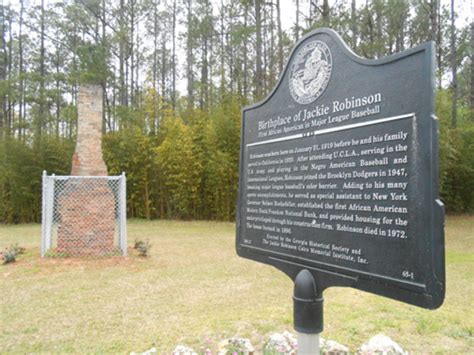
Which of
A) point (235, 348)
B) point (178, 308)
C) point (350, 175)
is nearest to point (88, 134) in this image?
point (178, 308)

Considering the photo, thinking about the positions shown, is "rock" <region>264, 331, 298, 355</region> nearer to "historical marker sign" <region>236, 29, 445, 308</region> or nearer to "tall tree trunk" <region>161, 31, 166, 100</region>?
"historical marker sign" <region>236, 29, 445, 308</region>

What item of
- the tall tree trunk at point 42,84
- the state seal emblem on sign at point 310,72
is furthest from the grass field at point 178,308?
the tall tree trunk at point 42,84

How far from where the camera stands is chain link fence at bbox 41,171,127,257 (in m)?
6.07

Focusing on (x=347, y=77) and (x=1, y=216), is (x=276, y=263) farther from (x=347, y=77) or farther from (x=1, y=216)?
(x=1, y=216)

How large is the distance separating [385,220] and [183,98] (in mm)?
17731

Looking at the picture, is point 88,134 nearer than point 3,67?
Yes

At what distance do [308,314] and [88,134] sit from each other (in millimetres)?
5886

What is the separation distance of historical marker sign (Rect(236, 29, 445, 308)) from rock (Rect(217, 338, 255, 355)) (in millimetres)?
671

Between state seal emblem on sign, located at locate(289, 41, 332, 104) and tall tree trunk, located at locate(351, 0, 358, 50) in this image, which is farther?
tall tree trunk, located at locate(351, 0, 358, 50)

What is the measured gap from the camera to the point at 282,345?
2422mm

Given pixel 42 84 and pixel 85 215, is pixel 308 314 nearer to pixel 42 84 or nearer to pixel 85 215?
pixel 85 215

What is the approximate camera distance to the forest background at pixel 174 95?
41.1 ft

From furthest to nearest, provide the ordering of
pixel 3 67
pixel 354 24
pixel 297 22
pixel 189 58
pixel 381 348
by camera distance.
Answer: pixel 189 58 → pixel 3 67 → pixel 297 22 → pixel 354 24 → pixel 381 348

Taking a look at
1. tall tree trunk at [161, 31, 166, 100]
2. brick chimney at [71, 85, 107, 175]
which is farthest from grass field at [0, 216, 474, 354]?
tall tree trunk at [161, 31, 166, 100]
